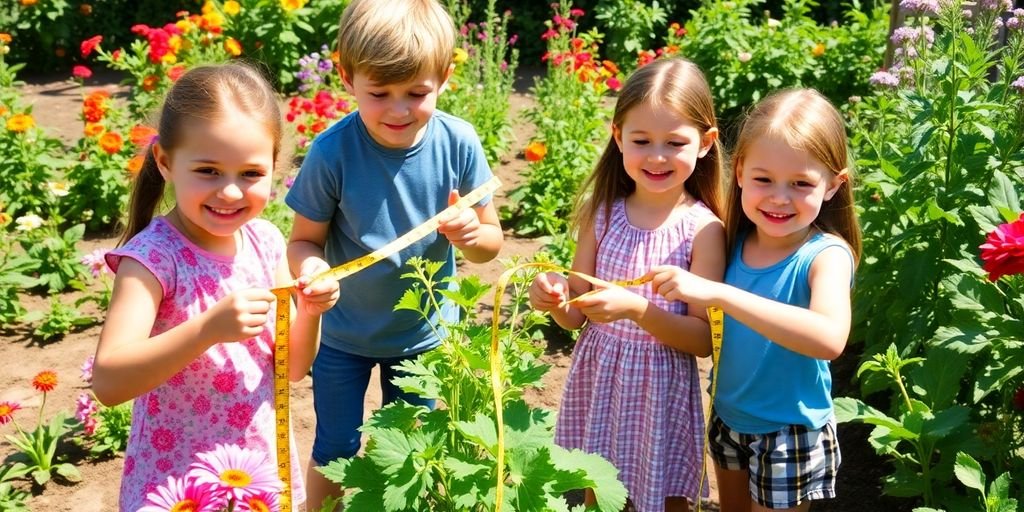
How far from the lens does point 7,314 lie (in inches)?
195

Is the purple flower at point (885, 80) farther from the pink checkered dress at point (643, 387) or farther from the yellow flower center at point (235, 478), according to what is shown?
the yellow flower center at point (235, 478)

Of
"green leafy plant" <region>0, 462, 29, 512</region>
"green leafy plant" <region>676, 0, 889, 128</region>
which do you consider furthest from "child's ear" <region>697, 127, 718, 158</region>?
"green leafy plant" <region>676, 0, 889, 128</region>

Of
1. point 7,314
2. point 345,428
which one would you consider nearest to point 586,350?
point 345,428

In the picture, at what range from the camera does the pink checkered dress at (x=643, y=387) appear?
2.77m

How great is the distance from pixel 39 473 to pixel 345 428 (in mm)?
1533

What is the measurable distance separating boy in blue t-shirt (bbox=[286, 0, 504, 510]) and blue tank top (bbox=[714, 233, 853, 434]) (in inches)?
28.8

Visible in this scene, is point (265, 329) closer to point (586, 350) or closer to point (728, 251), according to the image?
point (586, 350)

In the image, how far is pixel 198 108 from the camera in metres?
2.18

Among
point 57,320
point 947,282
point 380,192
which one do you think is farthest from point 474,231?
point 57,320

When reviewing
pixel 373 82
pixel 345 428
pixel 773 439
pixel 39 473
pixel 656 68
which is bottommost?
pixel 39 473

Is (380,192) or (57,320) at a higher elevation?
(380,192)

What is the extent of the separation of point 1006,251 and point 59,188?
16.9 feet

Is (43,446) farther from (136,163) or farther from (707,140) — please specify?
(707,140)

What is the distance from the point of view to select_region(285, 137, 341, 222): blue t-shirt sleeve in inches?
107
